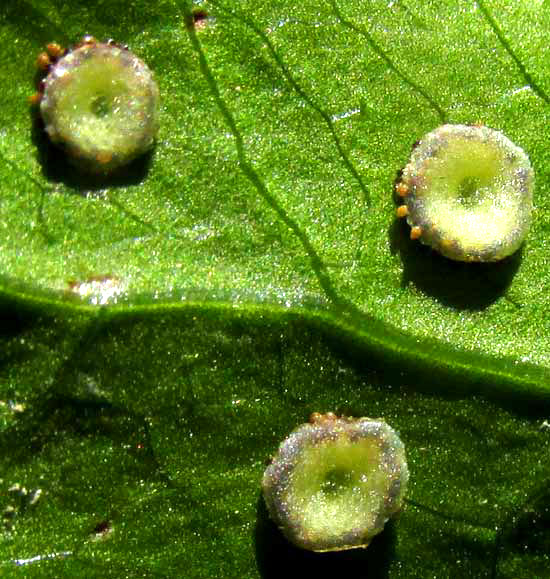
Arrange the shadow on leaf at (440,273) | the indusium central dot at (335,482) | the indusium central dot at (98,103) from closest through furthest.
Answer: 1. the indusium central dot at (98,103)
2. the indusium central dot at (335,482)
3. the shadow on leaf at (440,273)

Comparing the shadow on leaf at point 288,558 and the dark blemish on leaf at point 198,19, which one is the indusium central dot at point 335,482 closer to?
the shadow on leaf at point 288,558

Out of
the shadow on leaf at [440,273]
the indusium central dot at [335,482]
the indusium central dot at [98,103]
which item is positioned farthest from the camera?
the shadow on leaf at [440,273]

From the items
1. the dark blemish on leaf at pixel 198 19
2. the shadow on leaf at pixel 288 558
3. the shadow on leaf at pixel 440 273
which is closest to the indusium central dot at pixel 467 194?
the shadow on leaf at pixel 440 273

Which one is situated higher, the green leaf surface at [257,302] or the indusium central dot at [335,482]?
the green leaf surface at [257,302]

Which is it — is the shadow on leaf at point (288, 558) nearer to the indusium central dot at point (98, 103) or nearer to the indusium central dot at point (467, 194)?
the indusium central dot at point (467, 194)

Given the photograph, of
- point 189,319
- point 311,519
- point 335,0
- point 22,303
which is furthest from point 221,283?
point 335,0

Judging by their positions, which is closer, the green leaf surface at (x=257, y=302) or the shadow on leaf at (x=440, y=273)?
the green leaf surface at (x=257, y=302)

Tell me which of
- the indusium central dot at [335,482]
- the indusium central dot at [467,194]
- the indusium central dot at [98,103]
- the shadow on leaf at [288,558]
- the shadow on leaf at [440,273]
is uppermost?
the indusium central dot at [98,103]
